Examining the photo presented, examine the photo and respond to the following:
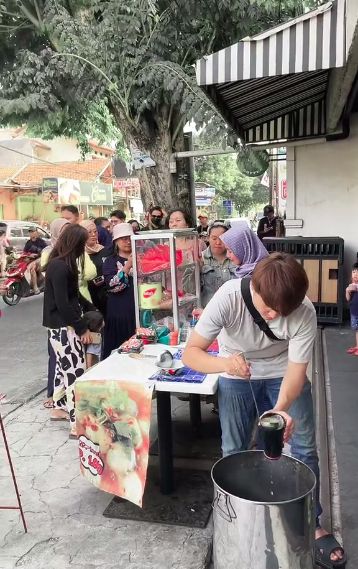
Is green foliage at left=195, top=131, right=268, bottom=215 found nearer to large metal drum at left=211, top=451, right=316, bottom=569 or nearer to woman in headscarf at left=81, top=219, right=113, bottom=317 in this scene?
woman in headscarf at left=81, top=219, right=113, bottom=317

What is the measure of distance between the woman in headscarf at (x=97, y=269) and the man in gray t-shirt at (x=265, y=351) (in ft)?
8.45

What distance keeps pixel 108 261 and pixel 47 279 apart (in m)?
0.77

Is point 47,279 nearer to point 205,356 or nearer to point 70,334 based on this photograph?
point 70,334

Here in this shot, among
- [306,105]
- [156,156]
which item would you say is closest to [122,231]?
[306,105]

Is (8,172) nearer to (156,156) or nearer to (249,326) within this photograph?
(156,156)

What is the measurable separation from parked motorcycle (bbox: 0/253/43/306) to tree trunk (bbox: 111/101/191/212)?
144 inches

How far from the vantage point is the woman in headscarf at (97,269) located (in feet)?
16.1

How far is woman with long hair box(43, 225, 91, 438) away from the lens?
3.82 metres

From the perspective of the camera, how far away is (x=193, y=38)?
895 cm

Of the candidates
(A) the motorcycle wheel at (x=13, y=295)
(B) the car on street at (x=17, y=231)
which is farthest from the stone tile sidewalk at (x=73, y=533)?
(B) the car on street at (x=17, y=231)

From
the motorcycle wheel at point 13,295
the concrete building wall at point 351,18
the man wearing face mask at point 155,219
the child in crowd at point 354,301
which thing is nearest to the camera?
the concrete building wall at point 351,18

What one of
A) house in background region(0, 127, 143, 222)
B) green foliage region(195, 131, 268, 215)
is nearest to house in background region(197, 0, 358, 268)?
house in background region(0, 127, 143, 222)

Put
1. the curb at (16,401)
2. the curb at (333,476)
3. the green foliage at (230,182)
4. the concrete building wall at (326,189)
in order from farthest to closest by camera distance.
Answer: the green foliage at (230,182)
the concrete building wall at (326,189)
the curb at (16,401)
the curb at (333,476)

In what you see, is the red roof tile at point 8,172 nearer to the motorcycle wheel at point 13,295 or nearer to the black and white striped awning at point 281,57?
the motorcycle wheel at point 13,295
